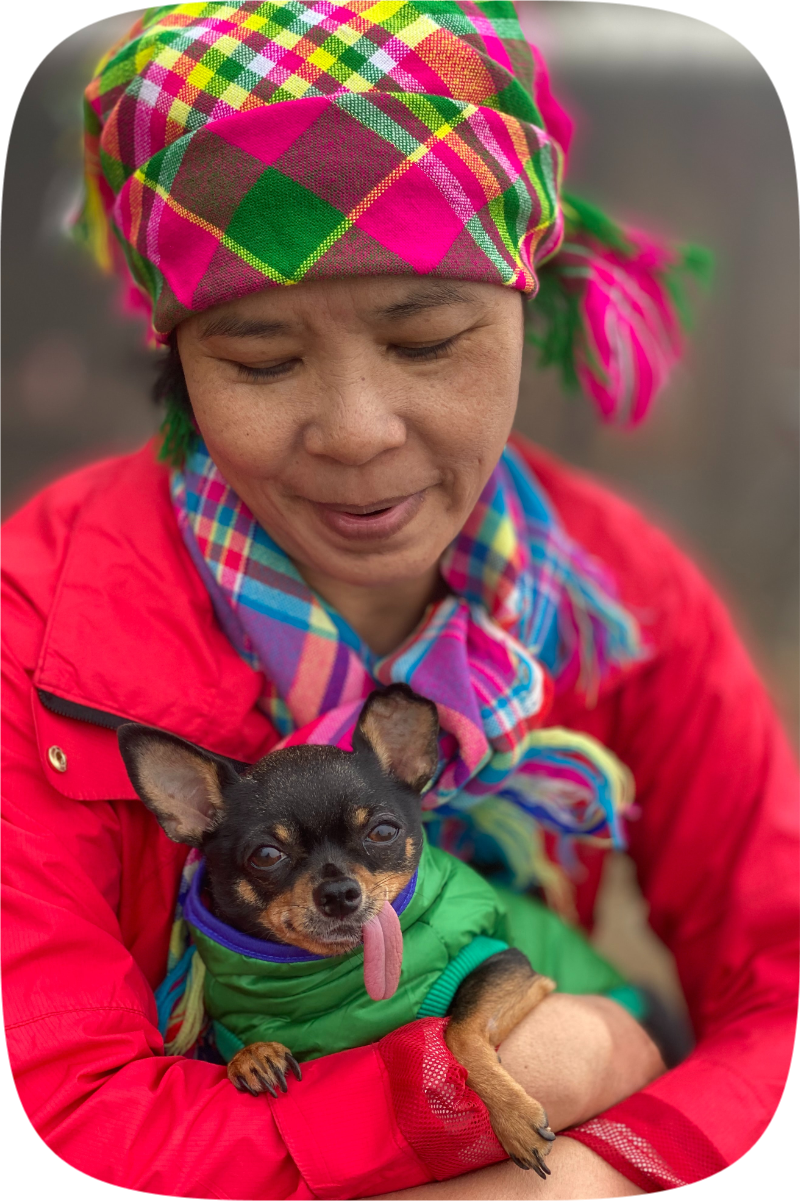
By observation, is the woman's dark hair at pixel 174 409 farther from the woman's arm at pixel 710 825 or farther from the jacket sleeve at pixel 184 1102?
the woman's arm at pixel 710 825

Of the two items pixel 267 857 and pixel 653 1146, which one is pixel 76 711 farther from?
pixel 653 1146

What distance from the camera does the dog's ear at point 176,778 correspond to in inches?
45.7

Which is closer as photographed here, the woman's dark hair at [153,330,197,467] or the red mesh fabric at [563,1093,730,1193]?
the red mesh fabric at [563,1093,730,1193]

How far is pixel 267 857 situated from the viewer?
3.83 ft

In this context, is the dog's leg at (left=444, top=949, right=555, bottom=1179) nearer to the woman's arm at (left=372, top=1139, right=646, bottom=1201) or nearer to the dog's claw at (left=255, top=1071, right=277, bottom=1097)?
the woman's arm at (left=372, top=1139, right=646, bottom=1201)

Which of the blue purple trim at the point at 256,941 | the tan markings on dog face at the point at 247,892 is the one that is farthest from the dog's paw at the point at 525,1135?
the tan markings on dog face at the point at 247,892

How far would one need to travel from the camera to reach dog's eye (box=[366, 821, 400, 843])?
3.95 feet

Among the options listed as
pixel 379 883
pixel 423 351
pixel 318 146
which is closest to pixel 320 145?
pixel 318 146

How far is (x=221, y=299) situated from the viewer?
1.15m

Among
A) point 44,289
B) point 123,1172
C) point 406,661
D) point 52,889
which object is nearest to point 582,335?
point 406,661

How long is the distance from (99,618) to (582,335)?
906 mm

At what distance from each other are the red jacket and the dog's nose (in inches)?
6.8

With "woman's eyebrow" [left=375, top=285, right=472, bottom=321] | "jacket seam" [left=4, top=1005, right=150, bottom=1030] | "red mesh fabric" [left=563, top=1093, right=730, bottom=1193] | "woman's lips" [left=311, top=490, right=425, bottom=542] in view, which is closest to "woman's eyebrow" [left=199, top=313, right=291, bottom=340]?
"woman's eyebrow" [left=375, top=285, right=472, bottom=321]

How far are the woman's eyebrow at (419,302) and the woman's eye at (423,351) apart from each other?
0.05 metres
